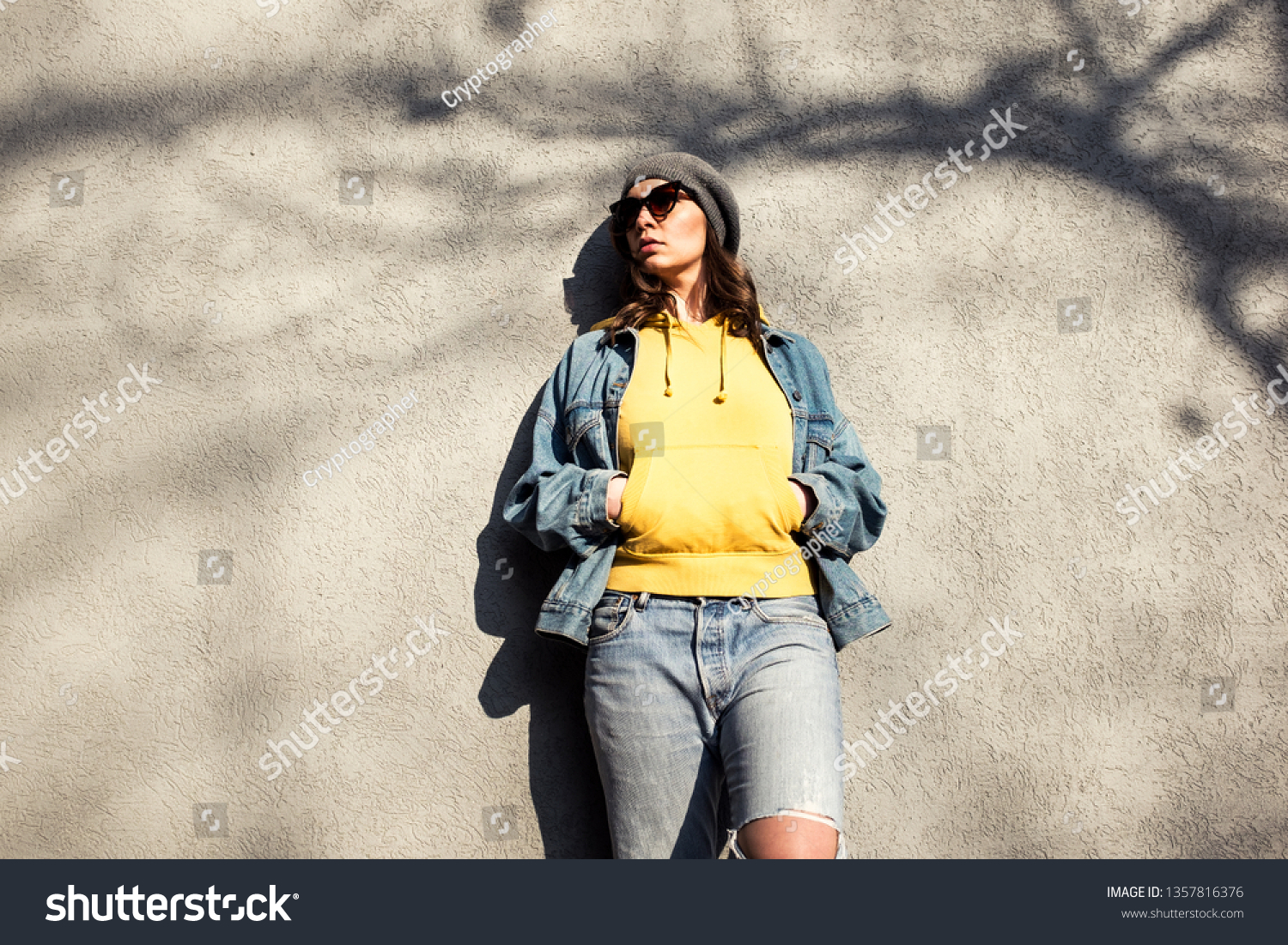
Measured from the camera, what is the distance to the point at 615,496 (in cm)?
211

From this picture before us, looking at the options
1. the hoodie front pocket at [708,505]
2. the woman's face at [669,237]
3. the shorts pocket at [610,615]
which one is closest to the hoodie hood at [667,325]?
the woman's face at [669,237]

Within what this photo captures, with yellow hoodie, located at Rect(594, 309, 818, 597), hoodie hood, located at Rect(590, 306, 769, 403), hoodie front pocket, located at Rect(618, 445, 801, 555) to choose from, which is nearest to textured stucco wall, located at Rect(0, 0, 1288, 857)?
hoodie hood, located at Rect(590, 306, 769, 403)

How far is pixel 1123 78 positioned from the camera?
8.85ft

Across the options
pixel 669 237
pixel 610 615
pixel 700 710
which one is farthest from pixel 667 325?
pixel 700 710

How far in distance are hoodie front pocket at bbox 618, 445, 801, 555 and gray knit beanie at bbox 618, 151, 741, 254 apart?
75 centimetres

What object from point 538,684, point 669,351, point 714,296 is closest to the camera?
point 669,351

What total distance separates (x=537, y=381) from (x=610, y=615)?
0.85 meters

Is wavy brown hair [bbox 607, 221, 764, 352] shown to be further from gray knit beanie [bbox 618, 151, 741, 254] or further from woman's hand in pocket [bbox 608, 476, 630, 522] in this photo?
woman's hand in pocket [bbox 608, 476, 630, 522]

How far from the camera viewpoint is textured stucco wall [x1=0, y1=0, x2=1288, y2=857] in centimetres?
249

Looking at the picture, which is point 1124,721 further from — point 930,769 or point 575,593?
Answer: point 575,593

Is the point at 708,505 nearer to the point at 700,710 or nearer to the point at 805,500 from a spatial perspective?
the point at 805,500
